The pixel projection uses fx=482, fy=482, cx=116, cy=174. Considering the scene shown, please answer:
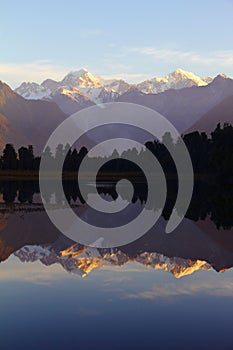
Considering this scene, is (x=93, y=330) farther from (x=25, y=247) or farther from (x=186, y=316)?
(x=25, y=247)

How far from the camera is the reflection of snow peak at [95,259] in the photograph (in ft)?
102

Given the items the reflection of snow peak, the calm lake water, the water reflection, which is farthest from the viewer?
the water reflection

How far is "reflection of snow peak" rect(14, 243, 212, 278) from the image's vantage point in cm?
3095

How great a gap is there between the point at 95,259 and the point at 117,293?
29.5 feet

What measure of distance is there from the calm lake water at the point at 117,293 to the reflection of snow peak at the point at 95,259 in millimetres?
66

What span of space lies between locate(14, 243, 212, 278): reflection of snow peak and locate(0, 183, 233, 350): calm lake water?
7 cm

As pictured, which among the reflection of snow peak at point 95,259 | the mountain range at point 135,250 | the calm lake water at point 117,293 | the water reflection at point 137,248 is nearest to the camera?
the calm lake water at point 117,293

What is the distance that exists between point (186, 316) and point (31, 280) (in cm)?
1019

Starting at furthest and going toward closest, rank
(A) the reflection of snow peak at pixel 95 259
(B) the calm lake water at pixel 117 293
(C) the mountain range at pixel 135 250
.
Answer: (C) the mountain range at pixel 135 250
(A) the reflection of snow peak at pixel 95 259
(B) the calm lake water at pixel 117 293

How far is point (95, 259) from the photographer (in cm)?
3359

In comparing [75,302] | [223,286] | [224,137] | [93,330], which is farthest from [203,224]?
Result: [224,137]

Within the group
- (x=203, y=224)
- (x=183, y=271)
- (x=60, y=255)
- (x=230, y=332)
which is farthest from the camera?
(x=203, y=224)

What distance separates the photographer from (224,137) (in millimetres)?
142250

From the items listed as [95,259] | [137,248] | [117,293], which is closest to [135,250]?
[137,248]
